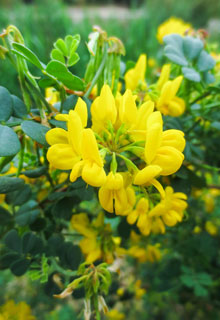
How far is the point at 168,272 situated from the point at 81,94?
2.41ft

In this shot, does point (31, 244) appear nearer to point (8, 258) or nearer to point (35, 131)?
point (8, 258)

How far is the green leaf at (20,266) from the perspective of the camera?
1.64ft

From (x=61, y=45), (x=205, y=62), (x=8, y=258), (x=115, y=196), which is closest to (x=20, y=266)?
(x=8, y=258)

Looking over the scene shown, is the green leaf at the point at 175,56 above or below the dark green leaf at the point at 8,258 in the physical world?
above

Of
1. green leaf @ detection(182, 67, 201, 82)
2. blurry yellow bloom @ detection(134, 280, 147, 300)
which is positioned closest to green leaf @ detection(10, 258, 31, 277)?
green leaf @ detection(182, 67, 201, 82)

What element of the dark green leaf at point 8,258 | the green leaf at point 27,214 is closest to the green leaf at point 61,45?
the green leaf at point 27,214

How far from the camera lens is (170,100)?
0.45 meters

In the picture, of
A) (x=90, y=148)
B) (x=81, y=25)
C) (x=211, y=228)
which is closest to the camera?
(x=90, y=148)

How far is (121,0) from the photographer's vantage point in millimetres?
11875

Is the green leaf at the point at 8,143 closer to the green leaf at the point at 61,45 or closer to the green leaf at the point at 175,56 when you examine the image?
the green leaf at the point at 61,45

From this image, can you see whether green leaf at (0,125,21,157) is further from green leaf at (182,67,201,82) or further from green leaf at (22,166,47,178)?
green leaf at (182,67,201,82)

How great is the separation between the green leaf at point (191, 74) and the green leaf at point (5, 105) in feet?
0.90

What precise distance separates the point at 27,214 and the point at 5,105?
211mm

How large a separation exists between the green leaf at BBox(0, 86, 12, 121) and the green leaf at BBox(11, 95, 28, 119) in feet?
0.06
